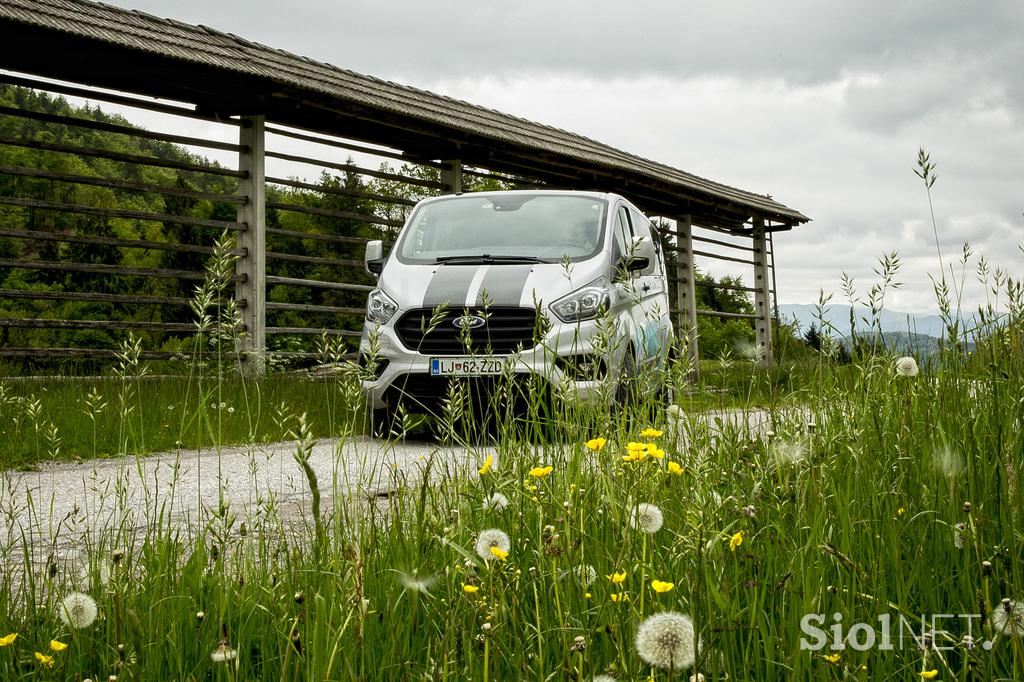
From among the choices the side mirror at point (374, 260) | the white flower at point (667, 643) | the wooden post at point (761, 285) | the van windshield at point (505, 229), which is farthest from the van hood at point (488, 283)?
the wooden post at point (761, 285)

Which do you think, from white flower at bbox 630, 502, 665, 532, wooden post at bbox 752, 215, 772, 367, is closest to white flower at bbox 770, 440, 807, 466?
white flower at bbox 630, 502, 665, 532

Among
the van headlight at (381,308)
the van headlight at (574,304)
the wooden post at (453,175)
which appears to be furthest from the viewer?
the wooden post at (453,175)

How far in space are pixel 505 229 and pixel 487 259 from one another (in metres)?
0.56

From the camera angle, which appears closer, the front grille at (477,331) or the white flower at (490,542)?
the white flower at (490,542)

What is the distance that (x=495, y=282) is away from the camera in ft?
19.7

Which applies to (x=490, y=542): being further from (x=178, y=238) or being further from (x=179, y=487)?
(x=178, y=238)

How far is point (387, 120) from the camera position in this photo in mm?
11383

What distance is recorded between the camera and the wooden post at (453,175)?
12844mm

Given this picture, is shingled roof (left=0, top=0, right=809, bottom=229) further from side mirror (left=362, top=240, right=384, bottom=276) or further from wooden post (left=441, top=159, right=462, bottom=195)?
side mirror (left=362, top=240, right=384, bottom=276)

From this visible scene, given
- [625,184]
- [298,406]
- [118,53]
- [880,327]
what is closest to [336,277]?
[625,184]

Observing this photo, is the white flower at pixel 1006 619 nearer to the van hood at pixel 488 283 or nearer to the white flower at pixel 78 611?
the white flower at pixel 78 611

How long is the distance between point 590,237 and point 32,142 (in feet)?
19.9

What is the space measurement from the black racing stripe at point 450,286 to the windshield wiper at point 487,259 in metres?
0.14

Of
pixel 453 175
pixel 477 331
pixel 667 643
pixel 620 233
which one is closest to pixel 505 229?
pixel 620 233
